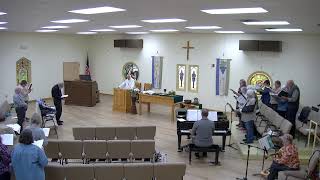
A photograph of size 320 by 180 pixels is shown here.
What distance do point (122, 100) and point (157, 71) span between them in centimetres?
335

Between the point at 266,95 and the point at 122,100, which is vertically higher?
the point at 266,95

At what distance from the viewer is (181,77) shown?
1688cm

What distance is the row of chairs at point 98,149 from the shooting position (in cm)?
728

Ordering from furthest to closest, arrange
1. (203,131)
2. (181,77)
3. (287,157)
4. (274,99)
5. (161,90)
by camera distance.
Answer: (161,90)
(181,77)
(274,99)
(203,131)
(287,157)

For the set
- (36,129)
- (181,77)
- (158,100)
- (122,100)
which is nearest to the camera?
(36,129)

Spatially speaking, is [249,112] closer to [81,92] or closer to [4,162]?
[4,162]

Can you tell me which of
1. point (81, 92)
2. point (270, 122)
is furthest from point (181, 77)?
point (270, 122)

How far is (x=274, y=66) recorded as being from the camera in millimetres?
14211

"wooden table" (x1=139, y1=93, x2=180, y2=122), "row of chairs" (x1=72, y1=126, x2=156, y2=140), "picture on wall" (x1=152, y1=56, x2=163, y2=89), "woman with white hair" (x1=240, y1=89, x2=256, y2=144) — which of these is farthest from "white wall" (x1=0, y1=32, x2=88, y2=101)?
"woman with white hair" (x1=240, y1=89, x2=256, y2=144)

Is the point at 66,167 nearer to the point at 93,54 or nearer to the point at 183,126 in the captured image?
the point at 183,126

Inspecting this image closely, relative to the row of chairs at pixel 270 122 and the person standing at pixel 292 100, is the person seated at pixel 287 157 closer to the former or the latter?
the row of chairs at pixel 270 122

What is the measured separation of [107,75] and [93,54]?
5.22 ft

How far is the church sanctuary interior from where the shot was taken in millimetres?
5930

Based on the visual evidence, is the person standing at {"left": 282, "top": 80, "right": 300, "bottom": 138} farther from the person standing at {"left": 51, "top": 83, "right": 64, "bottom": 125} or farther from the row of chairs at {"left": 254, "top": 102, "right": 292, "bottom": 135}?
the person standing at {"left": 51, "top": 83, "right": 64, "bottom": 125}
